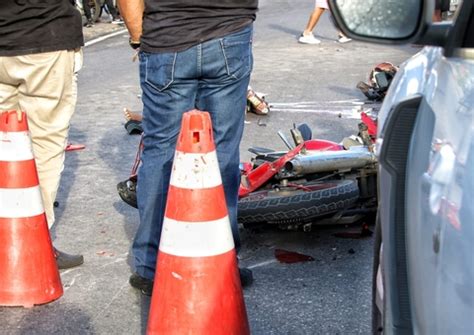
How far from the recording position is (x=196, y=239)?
138 inches

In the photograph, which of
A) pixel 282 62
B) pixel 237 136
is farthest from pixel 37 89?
pixel 282 62

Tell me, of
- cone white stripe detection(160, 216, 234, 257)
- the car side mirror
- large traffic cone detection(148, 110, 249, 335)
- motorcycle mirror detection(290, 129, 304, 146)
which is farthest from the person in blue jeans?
the car side mirror

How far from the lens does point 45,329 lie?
4.14 meters

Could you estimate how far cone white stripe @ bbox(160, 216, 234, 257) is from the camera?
3500 millimetres

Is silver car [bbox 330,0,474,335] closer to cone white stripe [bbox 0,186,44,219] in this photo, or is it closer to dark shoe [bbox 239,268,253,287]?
dark shoe [bbox 239,268,253,287]

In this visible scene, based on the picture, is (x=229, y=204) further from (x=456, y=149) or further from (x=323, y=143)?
(x=456, y=149)

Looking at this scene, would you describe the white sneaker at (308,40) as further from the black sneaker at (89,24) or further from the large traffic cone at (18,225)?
the large traffic cone at (18,225)

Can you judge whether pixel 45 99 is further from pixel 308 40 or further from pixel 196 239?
pixel 308 40

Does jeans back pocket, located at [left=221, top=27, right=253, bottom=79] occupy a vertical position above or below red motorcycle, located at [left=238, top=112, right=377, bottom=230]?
above

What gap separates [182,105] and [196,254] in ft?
3.00

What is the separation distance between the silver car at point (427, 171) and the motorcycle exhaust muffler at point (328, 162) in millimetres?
2429

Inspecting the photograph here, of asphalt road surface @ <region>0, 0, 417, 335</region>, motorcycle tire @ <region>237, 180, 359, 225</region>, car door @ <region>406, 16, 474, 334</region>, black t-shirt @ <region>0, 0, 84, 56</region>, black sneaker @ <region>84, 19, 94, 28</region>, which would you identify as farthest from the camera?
black sneaker @ <region>84, 19, 94, 28</region>

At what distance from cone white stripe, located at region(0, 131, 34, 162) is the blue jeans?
1.77 ft

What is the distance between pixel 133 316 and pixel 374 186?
5.51 ft
